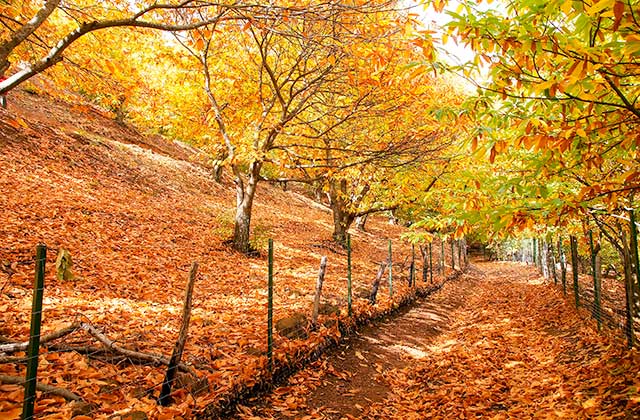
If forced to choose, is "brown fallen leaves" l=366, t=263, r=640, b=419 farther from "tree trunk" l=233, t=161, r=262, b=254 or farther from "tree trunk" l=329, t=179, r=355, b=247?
"tree trunk" l=329, t=179, r=355, b=247

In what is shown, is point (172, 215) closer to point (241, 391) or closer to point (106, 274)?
point (106, 274)

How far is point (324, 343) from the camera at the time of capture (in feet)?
21.4

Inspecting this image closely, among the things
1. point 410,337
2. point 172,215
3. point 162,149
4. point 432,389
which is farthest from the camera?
point 162,149

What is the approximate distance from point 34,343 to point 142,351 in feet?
6.22

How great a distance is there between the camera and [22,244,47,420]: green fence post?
2.85m

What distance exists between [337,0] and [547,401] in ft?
18.9

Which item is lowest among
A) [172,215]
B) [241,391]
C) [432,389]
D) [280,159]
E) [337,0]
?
[432,389]

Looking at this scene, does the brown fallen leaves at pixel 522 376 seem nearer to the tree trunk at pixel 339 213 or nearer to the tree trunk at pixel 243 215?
the tree trunk at pixel 243 215

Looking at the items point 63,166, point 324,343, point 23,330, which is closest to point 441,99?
point 324,343

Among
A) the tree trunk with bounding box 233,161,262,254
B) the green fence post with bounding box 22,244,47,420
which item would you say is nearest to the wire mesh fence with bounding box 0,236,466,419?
the green fence post with bounding box 22,244,47,420

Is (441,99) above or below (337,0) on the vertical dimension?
above

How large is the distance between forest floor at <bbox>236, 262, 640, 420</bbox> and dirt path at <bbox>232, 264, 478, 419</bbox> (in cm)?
2

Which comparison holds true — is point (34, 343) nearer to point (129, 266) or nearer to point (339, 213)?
point (129, 266)

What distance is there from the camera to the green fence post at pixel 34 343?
9.36ft
